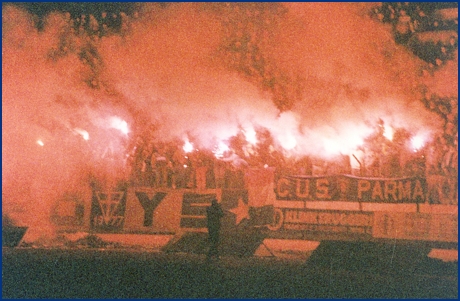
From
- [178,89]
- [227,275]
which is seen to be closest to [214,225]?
[227,275]

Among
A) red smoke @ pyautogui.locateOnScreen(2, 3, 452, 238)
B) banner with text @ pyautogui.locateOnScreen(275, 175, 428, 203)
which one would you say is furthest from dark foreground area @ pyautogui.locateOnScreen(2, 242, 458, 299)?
red smoke @ pyautogui.locateOnScreen(2, 3, 452, 238)

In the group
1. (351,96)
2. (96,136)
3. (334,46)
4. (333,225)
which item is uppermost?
(334,46)

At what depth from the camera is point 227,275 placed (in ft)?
25.0

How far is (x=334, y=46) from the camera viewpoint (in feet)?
28.8

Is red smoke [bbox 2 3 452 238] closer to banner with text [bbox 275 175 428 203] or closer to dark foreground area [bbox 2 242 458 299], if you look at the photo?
banner with text [bbox 275 175 428 203]

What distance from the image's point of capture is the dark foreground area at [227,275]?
7.17 m

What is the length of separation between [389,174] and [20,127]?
7.07 metres

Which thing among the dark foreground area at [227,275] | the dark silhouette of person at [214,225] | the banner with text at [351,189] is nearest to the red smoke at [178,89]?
the banner with text at [351,189]

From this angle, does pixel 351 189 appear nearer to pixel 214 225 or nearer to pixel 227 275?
pixel 214 225

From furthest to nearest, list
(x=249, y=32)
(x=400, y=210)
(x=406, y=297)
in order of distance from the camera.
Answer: (x=249, y=32) → (x=400, y=210) → (x=406, y=297)

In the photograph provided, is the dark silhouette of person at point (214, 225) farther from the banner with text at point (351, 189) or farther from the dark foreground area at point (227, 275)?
the banner with text at point (351, 189)

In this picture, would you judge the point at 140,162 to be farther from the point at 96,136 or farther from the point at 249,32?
the point at 249,32

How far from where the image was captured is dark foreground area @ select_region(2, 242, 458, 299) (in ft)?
23.5

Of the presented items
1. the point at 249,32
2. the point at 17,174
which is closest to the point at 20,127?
the point at 17,174
